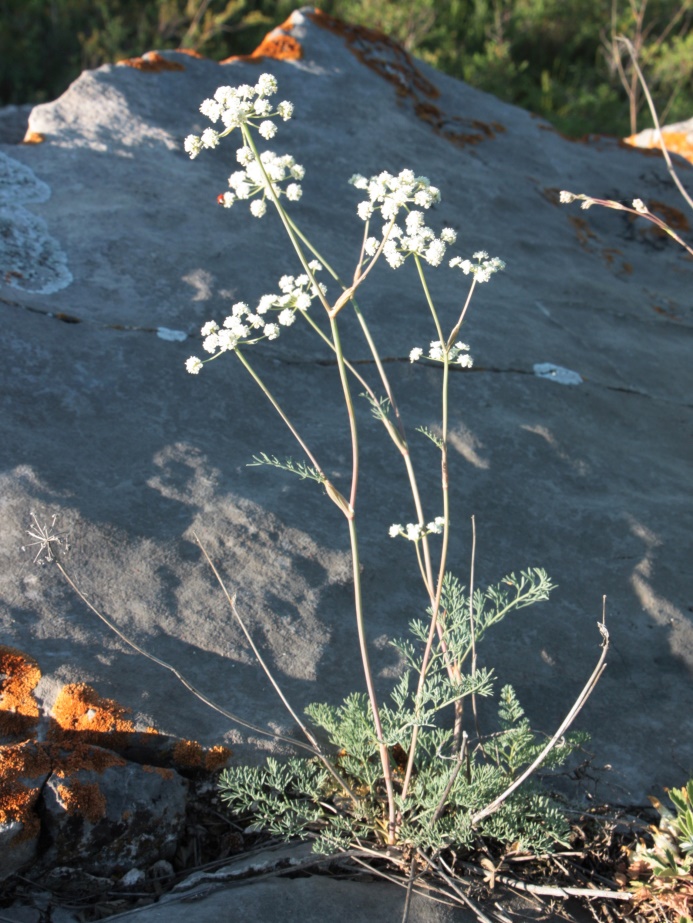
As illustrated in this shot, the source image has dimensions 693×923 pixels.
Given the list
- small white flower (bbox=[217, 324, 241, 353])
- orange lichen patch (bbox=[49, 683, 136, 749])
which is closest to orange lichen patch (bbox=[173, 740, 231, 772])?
orange lichen patch (bbox=[49, 683, 136, 749])

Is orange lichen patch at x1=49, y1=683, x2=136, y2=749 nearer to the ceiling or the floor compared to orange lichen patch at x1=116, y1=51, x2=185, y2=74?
nearer to the floor

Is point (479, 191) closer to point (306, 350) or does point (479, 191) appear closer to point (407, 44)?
point (306, 350)

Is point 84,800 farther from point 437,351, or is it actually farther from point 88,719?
point 437,351

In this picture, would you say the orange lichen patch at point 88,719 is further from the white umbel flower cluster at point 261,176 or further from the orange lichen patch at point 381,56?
the orange lichen patch at point 381,56

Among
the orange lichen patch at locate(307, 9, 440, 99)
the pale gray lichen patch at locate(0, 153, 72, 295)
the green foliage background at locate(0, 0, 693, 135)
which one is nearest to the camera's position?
the pale gray lichen patch at locate(0, 153, 72, 295)

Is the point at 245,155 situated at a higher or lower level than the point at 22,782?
A: higher

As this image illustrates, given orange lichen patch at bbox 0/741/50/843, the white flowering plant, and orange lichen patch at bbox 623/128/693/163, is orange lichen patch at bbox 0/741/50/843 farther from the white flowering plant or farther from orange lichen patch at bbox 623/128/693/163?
orange lichen patch at bbox 623/128/693/163

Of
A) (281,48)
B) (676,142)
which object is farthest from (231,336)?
(676,142)
